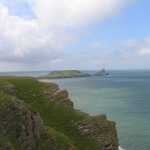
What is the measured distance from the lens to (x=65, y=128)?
2186 inches

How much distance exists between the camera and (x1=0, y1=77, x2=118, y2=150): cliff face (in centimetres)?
4053

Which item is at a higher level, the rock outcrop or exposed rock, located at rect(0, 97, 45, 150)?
exposed rock, located at rect(0, 97, 45, 150)

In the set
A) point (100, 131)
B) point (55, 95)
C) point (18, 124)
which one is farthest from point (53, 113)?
point (18, 124)

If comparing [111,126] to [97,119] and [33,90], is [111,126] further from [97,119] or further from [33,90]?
[33,90]

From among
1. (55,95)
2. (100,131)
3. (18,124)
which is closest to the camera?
(18,124)

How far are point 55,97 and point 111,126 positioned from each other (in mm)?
13869

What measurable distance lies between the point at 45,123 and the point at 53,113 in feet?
16.8

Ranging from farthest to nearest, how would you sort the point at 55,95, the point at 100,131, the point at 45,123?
the point at 55,95
the point at 45,123
the point at 100,131

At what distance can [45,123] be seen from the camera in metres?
55.6

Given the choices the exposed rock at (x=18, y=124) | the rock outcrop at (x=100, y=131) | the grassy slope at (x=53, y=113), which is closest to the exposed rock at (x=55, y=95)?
the grassy slope at (x=53, y=113)

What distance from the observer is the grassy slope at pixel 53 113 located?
52666 millimetres

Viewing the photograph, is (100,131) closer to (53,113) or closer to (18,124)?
(53,113)

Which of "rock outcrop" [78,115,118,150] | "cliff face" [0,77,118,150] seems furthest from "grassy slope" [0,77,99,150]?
"rock outcrop" [78,115,118,150]

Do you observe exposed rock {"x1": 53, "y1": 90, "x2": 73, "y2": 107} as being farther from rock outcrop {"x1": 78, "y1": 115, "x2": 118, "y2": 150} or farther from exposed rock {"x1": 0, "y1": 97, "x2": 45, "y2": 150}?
exposed rock {"x1": 0, "y1": 97, "x2": 45, "y2": 150}
